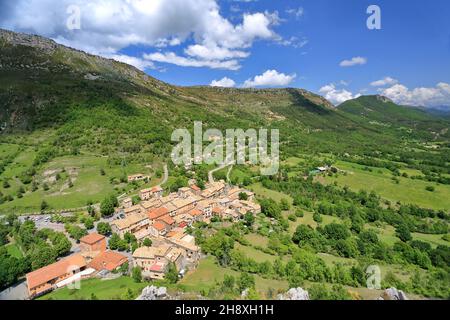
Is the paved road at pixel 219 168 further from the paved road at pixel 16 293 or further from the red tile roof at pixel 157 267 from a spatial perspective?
the paved road at pixel 16 293

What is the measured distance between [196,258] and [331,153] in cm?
10085

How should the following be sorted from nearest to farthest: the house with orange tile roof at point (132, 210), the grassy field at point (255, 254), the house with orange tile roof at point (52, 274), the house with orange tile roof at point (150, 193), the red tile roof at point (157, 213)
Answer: the house with orange tile roof at point (52, 274) → the grassy field at point (255, 254) → the red tile roof at point (157, 213) → the house with orange tile roof at point (132, 210) → the house with orange tile roof at point (150, 193)

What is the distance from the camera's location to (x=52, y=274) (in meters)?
32.1

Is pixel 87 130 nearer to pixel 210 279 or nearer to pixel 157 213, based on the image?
pixel 157 213

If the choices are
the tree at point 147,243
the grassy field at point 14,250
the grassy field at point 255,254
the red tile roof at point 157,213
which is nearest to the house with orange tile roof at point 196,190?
the red tile roof at point 157,213

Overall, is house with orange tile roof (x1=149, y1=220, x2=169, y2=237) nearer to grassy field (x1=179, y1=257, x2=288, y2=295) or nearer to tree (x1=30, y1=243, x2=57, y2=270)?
grassy field (x1=179, y1=257, x2=288, y2=295)

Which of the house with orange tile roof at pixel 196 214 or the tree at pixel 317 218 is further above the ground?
the house with orange tile roof at pixel 196 214

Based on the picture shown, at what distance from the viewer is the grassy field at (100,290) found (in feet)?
92.1

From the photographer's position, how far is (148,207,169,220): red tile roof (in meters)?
48.6

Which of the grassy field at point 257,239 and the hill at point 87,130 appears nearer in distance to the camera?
the grassy field at point 257,239

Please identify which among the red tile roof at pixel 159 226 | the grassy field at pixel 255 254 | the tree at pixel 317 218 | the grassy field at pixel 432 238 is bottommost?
the grassy field at pixel 432 238

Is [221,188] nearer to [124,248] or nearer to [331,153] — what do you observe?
[124,248]

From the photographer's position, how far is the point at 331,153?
122875mm

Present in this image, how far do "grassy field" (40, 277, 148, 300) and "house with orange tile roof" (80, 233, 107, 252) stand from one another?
7349 millimetres
